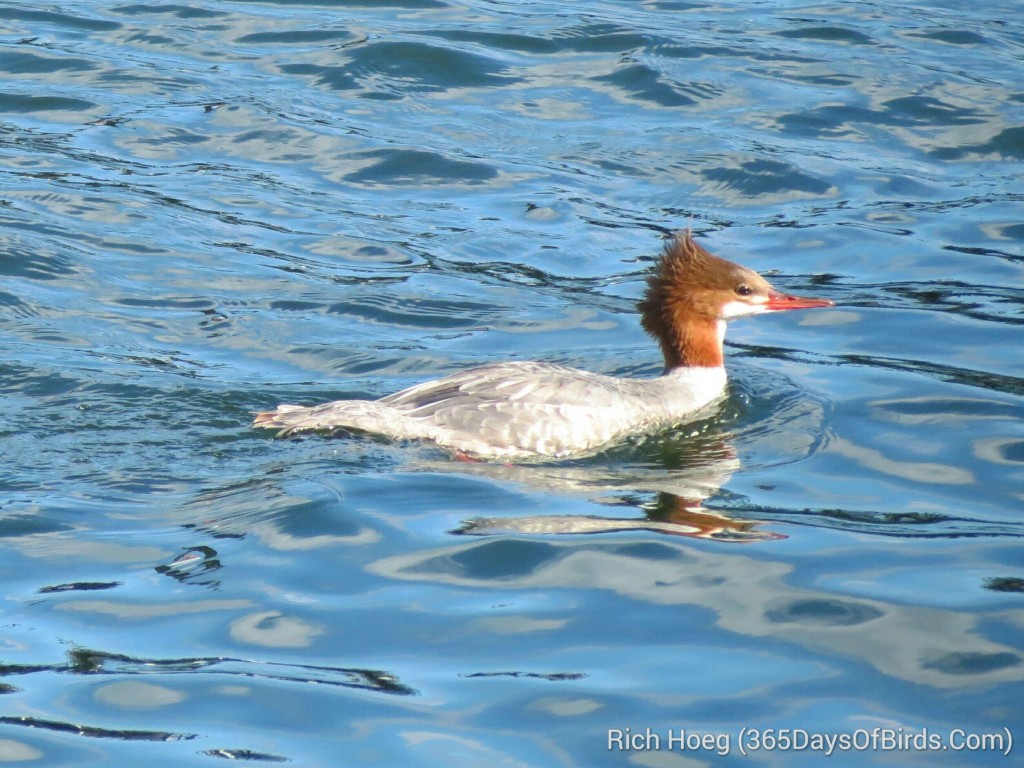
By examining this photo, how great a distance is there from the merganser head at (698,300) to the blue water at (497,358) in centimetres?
47

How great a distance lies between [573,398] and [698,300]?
51.7 inches

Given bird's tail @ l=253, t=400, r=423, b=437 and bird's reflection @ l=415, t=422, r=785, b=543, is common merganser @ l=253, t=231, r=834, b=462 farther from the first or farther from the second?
bird's reflection @ l=415, t=422, r=785, b=543

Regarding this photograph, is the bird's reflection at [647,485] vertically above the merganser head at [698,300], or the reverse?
the merganser head at [698,300]

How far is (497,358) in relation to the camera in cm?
1048

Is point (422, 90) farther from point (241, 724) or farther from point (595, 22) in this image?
point (241, 724)

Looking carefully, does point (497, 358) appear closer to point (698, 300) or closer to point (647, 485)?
point (698, 300)

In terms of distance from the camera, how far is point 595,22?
1762cm

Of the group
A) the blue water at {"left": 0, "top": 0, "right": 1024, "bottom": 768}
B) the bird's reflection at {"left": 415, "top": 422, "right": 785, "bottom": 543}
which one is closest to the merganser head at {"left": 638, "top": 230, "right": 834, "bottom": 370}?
the blue water at {"left": 0, "top": 0, "right": 1024, "bottom": 768}

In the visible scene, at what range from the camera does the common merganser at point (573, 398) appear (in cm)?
862

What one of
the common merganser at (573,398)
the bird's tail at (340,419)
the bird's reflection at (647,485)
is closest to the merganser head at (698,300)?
the common merganser at (573,398)

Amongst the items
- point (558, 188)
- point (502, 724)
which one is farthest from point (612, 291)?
point (502, 724)

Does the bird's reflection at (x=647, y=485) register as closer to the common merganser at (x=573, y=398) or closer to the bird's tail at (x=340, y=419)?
the common merganser at (x=573, y=398)

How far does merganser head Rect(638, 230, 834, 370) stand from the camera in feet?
31.1

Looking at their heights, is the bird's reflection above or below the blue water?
below
